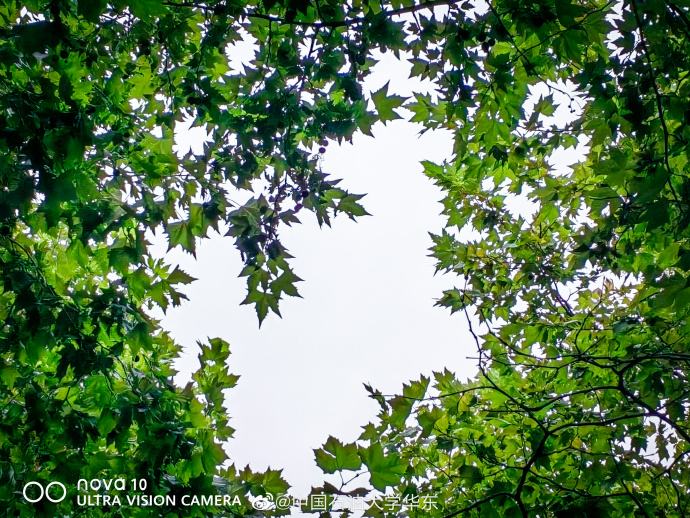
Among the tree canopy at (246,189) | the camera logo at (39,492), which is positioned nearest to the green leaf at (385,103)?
the tree canopy at (246,189)

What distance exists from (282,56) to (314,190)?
0.59 metres

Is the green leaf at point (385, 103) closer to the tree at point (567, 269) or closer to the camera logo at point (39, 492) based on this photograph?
the tree at point (567, 269)

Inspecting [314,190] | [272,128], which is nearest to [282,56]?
[272,128]

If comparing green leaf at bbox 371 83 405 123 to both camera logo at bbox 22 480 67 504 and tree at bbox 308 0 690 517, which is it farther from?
camera logo at bbox 22 480 67 504

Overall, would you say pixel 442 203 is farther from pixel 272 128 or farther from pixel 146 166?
pixel 146 166

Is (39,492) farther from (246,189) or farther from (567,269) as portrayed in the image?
(567,269)

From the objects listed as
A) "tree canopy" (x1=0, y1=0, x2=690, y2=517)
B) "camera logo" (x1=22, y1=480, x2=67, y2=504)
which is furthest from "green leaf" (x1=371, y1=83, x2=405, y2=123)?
"camera logo" (x1=22, y1=480, x2=67, y2=504)

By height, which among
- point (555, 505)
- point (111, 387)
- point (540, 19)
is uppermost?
point (540, 19)

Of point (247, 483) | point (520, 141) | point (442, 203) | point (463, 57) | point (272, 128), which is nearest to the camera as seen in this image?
point (247, 483)

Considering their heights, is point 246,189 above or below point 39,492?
above

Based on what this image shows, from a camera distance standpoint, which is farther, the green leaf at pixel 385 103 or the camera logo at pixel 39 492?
the green leaf at pixel 385 103

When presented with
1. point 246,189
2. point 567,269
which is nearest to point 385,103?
point 246,189

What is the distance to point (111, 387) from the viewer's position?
6.83ft

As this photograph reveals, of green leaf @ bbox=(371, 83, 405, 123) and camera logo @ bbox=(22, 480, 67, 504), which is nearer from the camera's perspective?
camera logo @ bbox=(22, 480, 67, 504)
